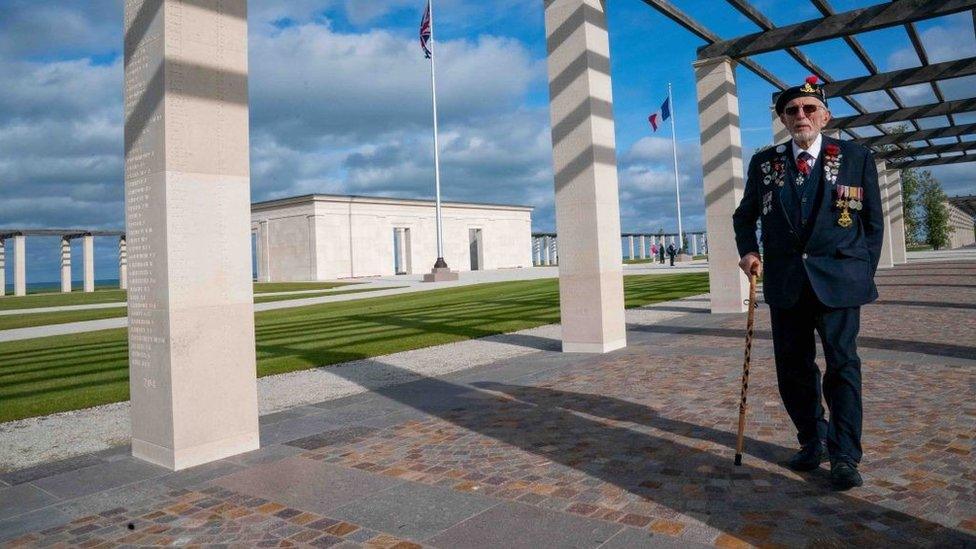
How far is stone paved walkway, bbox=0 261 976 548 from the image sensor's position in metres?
3.18

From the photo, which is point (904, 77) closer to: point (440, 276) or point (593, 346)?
point (593, 346)

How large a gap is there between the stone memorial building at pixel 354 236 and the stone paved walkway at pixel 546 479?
4141 cm

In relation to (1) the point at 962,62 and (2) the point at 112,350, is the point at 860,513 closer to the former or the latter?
(2) the point at 112,350

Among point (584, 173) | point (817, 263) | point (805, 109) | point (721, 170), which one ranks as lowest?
point (817, 263)

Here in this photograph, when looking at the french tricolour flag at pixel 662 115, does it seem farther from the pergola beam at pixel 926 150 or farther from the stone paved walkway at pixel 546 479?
the stone paved walkway at pixel 546 479

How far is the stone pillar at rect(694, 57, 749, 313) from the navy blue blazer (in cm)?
1007

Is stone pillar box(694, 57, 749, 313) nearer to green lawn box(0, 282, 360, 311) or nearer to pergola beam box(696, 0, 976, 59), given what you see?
pergola beam box(696, 0, 976, 59)

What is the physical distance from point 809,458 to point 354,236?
4579cm

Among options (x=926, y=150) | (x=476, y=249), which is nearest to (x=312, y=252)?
(x=476, y=249)

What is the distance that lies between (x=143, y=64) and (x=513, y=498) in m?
4.13

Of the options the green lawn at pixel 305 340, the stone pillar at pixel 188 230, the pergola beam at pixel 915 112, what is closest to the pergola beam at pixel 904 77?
the pergola beam at pixel 915 112

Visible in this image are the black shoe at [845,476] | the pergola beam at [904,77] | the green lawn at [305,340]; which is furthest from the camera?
the pergola beam at [904,77]

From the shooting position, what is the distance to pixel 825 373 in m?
3.76

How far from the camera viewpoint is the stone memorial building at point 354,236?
46.7 meters
